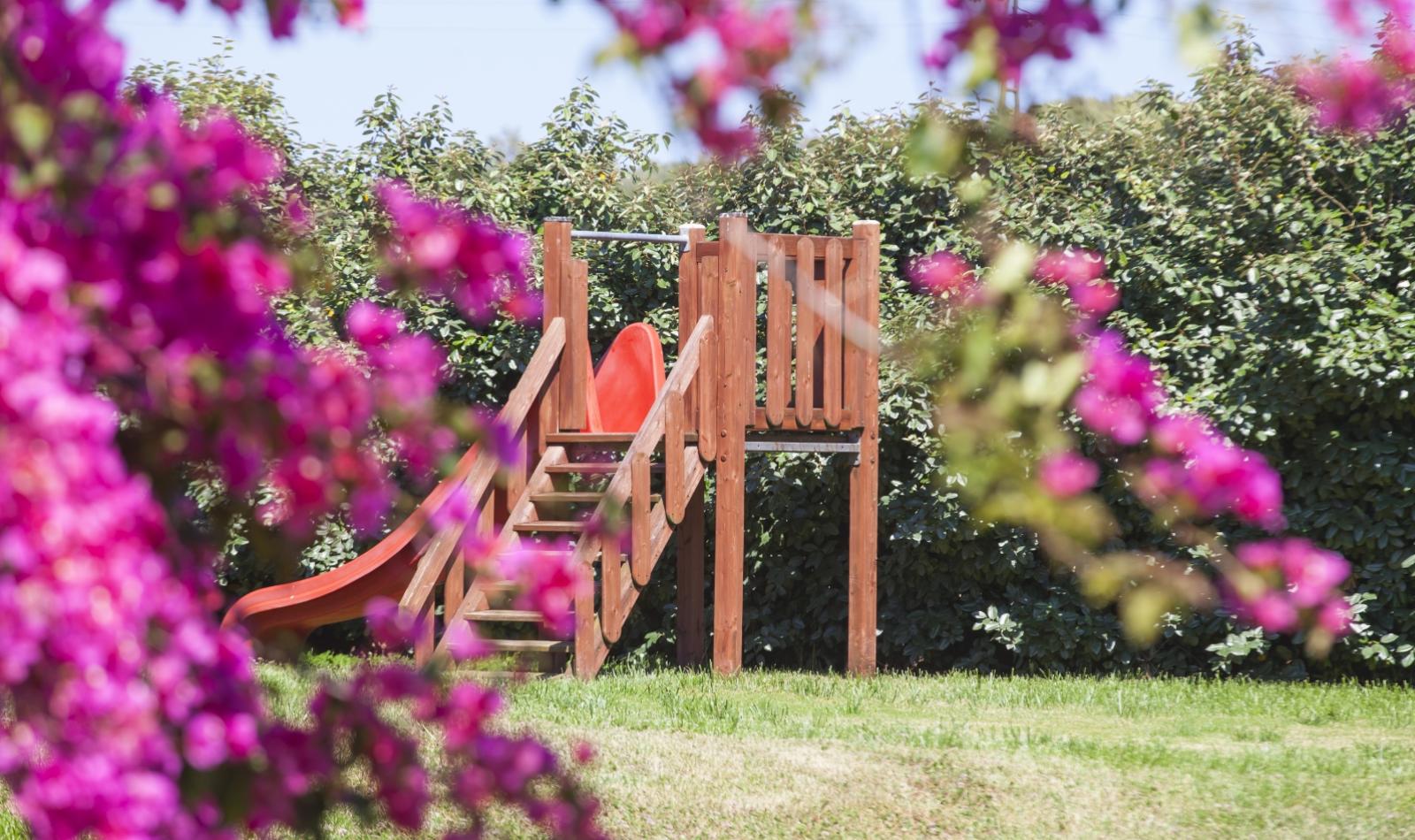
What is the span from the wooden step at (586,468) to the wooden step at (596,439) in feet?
0.43

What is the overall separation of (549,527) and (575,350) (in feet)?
3.99

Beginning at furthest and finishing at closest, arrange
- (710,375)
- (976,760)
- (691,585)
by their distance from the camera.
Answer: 1. (691,585)
2. (710,375)
3. (976,760)

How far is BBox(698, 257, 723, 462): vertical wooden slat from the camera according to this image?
8359 millimetres

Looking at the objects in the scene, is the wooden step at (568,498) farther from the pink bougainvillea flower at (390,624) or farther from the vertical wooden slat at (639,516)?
the pink bougainvillea flower at (390,624)

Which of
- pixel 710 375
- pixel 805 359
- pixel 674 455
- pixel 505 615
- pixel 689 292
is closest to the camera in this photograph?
pixel 505 615

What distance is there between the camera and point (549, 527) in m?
8.10

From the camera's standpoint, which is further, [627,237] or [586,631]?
[627,237]

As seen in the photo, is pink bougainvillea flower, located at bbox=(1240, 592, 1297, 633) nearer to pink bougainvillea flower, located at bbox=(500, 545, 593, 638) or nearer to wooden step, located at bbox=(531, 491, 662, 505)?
pink bougainvillea flower, located at bbox=(500, 545, 593, 638)

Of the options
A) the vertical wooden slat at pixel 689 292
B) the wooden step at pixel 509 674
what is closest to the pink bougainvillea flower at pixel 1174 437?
the wooden step at pixel 509 674

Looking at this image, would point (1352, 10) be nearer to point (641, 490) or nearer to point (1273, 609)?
point (1273, 609)

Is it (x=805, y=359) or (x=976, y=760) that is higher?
(x=805, y=359)

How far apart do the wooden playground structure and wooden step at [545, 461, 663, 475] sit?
0.04ft

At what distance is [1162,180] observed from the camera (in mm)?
9398

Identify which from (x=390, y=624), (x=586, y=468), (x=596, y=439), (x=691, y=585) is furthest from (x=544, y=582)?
(x=691, y=585)
